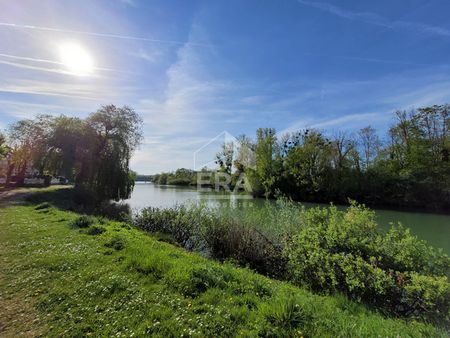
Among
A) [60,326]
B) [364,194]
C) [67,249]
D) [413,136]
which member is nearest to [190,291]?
[60,326]

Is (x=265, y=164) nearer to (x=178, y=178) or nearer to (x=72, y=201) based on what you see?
(x=72, y=201)

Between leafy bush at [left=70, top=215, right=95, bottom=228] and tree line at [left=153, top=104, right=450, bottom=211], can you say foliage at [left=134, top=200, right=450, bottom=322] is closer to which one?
leafy bush at [left=70, top=215, right=95, bottom=228]

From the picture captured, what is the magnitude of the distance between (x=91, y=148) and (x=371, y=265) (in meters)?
17.4

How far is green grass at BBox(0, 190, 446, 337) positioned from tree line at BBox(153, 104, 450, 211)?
2357 centimetres

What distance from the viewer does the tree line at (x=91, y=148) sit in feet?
51.8

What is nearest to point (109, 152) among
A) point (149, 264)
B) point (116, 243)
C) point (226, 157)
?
point (116, 243)

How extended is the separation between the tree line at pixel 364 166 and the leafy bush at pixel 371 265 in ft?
72.5

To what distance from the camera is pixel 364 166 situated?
30281 mm

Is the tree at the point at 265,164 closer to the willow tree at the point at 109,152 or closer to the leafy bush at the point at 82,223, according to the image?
the willow tree at the point at 109,152

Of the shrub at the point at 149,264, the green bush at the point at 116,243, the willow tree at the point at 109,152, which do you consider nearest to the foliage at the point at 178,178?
the willow tree at the point at 109,152

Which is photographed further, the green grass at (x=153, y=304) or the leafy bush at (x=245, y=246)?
the leafy bush at (x=245, y=246)

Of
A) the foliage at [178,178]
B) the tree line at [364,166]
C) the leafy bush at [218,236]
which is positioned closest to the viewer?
the leafy bush at [218,236]

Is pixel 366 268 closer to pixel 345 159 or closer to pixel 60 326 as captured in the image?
pixel 60 326

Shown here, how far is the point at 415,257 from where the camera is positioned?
4.05 metres
